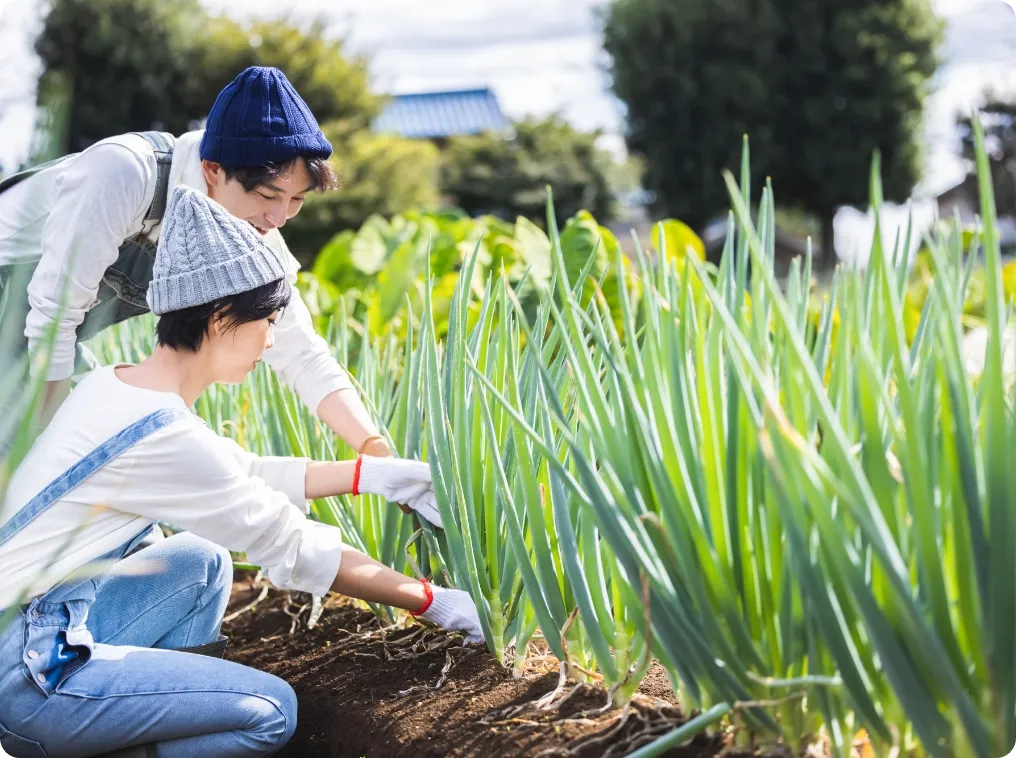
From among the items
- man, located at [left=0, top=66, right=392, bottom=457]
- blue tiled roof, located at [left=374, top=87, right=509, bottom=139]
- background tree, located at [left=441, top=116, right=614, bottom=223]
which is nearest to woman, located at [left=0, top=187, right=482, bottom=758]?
man, located at [left=0, top=66, right=392, bottom=457]

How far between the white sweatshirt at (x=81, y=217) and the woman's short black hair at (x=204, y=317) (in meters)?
0.32

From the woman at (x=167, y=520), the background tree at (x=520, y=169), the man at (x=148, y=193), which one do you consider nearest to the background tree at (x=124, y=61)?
the background tree at (x=520, y=169)

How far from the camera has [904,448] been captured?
3.42 ft

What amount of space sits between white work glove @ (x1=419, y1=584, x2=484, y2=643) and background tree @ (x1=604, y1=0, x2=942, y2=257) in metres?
21.9

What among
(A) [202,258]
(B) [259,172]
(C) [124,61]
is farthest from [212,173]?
(C) [124,61]

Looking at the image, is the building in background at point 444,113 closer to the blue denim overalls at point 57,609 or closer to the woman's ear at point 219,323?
the woman's ear at point 219,323

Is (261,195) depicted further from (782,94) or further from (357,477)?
(782,94)

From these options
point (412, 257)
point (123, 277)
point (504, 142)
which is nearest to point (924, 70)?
point (504, 142)

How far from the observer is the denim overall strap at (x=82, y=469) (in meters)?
1.58

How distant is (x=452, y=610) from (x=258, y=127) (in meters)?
0.97

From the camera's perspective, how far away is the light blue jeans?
1.60m

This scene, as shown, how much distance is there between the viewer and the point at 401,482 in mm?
1919

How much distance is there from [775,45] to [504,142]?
6678 millimetres

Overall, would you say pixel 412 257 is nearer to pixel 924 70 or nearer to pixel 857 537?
pixel 857 537
